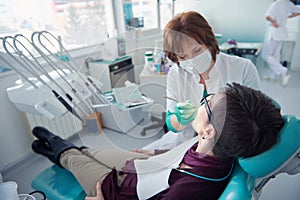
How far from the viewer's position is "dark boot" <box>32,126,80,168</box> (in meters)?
1.33

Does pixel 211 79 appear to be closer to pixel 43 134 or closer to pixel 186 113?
pixel 186 113

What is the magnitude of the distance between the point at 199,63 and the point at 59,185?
990mm

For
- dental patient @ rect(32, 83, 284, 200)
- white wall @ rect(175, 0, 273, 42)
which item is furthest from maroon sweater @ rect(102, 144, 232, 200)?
white wall @ rect(175, 0, 273, 42)

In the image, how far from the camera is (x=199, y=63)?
100 centimetres

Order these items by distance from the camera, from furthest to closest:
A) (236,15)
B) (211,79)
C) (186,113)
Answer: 1. (236,15)
2. (211,79)
3. (186,113)

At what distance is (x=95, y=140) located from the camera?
101 centimetres

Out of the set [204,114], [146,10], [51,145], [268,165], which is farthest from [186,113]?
[146,10]

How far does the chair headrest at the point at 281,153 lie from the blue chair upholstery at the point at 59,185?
2.90 feet

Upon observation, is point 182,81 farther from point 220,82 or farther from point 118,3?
point 118,3

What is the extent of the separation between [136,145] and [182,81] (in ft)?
1.48

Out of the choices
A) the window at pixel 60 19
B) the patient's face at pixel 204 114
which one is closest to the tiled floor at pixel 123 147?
the patient's face at pixel 204 114

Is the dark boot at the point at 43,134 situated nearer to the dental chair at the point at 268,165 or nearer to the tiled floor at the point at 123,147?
the tiled floor at the point at 123,147

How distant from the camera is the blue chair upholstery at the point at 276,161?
23.6 inches

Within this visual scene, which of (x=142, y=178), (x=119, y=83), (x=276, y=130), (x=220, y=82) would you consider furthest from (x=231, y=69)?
(x=142, y=178)
